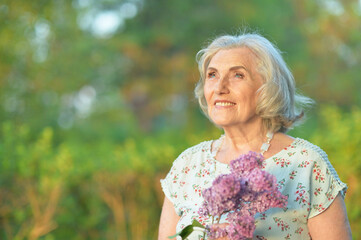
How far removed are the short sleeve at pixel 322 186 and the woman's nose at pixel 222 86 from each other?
1.67 feet

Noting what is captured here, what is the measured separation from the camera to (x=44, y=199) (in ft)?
15.8

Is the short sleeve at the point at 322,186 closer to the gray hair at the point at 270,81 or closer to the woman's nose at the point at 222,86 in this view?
the gray hair at the point at 270,81

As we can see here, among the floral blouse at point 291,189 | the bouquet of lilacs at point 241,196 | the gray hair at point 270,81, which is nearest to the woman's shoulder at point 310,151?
the floral blouse at point 291,189

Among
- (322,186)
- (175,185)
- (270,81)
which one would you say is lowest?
(322,186)

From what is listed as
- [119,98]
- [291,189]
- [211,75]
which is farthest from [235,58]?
[119,98]

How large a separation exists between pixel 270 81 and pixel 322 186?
535 millimetres

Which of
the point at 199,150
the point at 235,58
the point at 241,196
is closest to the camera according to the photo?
the point at 241,196

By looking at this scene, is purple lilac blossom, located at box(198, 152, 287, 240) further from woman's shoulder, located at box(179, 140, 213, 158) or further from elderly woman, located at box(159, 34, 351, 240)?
woman's shoulder, located at box(179, 140, 213, 158)

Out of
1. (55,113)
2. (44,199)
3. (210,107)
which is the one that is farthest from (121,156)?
(55,113)

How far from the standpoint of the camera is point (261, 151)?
2.38m

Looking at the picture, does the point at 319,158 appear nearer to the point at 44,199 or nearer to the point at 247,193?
the point at 247,193

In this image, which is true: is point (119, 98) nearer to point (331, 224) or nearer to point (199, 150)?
point (199, 150)

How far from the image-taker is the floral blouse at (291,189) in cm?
216

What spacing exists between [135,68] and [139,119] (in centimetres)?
208
